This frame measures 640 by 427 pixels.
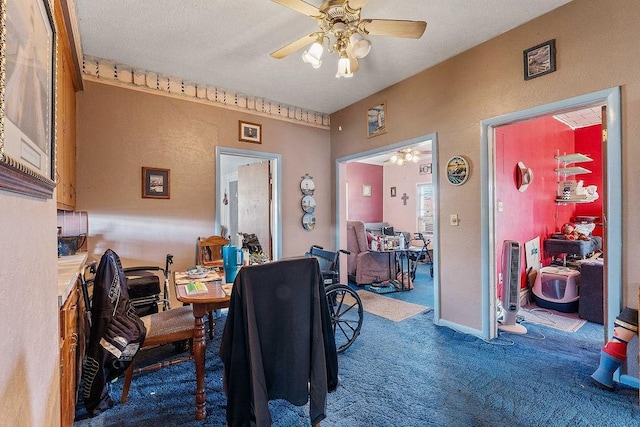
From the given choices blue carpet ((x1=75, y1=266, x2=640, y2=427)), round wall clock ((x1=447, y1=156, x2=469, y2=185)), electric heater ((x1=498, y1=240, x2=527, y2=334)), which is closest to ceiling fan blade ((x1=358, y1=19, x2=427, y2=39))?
round wall clock ((x1=447, y1=156, x2=469, y2=185))

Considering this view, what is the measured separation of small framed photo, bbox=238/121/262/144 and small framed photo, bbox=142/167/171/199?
1.05 m

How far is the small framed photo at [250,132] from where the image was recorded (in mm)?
3861

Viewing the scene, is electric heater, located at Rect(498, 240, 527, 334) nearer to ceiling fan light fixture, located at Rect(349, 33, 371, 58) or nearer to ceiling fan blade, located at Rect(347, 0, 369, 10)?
ceiling fan light fixture, located at Rect(349, 33, 371, 58)

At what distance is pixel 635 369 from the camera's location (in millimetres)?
2027

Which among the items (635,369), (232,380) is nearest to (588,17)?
(635,369)

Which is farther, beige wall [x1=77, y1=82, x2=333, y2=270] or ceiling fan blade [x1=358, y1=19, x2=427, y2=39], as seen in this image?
beige wall [x1=77, y1=82, x2=333, y2=270]

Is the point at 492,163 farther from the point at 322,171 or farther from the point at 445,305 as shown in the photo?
the point at 322,171

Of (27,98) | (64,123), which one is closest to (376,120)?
(64,123)

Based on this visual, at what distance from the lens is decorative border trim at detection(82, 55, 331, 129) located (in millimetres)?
2980

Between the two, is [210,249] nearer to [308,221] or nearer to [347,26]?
[308,221]

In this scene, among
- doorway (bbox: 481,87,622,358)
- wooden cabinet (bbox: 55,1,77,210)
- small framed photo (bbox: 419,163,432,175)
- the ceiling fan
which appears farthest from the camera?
small framed photo (bbox: 419,163,432,175)

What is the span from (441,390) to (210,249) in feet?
8.80

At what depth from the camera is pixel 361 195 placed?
770 cm

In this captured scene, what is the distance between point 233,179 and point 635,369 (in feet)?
21.6
